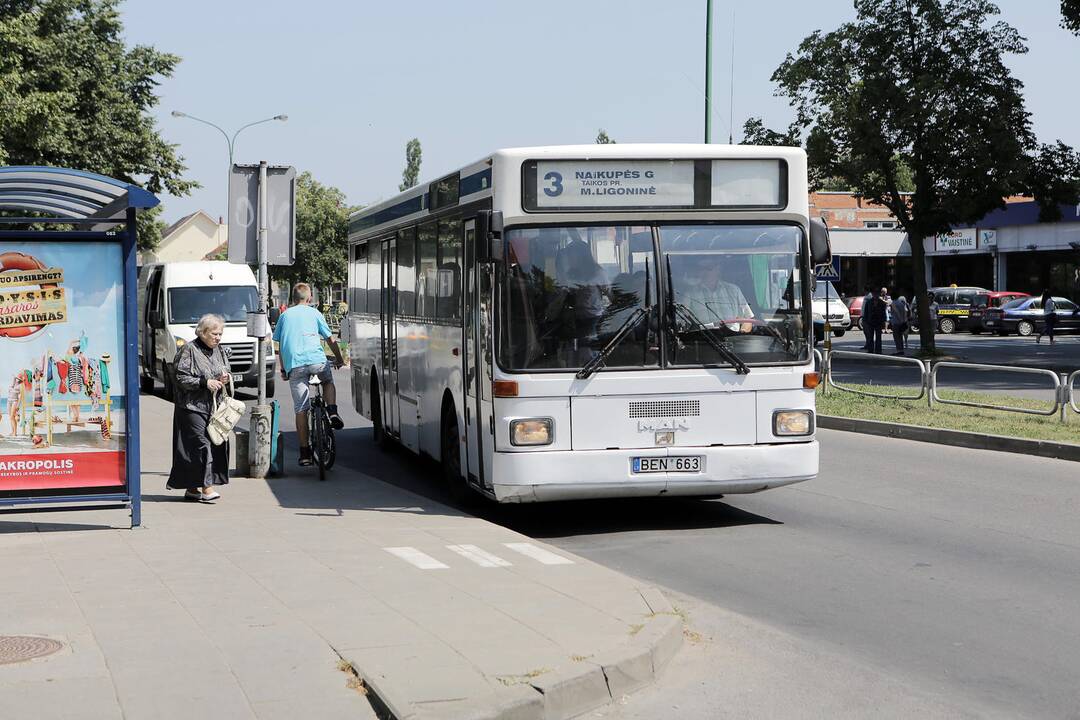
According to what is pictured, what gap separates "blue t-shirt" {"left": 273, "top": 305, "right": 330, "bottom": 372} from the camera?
13.7 meters

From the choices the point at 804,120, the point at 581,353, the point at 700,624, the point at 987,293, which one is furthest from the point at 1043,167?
the point at 700,624

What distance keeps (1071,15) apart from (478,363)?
78.0 feet

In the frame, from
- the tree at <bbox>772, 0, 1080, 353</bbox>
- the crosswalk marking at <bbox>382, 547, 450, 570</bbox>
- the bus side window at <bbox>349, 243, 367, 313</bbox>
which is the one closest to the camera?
the crosswalk marking at <bbox>382, 547, 450, 570</bbox>

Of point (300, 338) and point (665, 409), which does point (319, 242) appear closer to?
point (300, 338)

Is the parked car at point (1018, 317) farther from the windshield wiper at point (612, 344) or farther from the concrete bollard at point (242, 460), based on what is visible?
the windshield wiper at point (612, 344)

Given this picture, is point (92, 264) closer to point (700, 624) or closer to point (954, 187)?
point (700, 624)

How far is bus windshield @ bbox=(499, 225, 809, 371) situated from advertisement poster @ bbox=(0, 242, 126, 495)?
2827 millimetres

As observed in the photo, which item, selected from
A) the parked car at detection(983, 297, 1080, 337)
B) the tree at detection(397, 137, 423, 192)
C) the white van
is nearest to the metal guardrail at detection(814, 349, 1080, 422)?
the white van

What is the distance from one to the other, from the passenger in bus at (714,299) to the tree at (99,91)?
29648mm

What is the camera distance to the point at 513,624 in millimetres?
6730

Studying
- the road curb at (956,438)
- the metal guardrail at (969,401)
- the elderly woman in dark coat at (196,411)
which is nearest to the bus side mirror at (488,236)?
the elderly woman in dark coat at (196,411)

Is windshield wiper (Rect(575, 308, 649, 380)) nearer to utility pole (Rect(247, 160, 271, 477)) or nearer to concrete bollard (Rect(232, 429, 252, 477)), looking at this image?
utility pole (Rect(247, 160, 271, 477))

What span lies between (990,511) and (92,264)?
717 cm

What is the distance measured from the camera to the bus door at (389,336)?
14.9m
